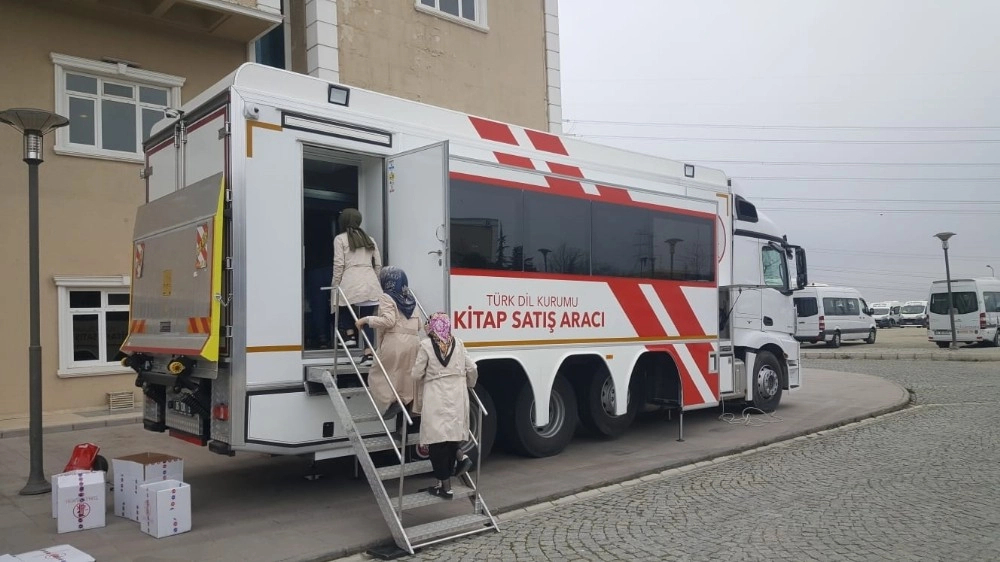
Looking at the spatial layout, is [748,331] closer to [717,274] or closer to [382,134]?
[717,274]

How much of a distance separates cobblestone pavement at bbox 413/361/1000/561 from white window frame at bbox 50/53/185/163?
9.28 meters

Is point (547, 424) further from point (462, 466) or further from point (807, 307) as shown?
point (807, 307)

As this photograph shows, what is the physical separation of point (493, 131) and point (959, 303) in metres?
26.1

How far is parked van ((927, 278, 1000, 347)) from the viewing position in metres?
27.5

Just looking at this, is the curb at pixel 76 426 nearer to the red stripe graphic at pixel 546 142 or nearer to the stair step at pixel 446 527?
the stair step at pixel 446 527

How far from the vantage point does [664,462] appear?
845cm

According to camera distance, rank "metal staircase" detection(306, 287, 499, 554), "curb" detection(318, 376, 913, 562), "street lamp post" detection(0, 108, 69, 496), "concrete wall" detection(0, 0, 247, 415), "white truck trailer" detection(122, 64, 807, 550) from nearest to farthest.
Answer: "curb" detection(318, 376, 913, 562) < "metal staircase" detection(306, 287, 499, 554) < "white truck trailer" detection(122, 64, 807, 550) < "street lamp post" detection(0, 108, 69, 496) < "concrete wall" detection(0, 0, 247, 415)

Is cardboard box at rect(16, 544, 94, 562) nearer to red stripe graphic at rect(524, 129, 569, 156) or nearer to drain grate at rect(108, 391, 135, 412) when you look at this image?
red stripe graphic at rect(524, 129, 569, 156)

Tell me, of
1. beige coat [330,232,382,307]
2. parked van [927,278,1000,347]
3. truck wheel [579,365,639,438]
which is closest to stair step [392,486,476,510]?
beige coat [330,232,382,307]

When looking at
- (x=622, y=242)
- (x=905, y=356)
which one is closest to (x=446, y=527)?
(x=622, y=242)

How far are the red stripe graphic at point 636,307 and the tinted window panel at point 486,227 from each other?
1.57 metres

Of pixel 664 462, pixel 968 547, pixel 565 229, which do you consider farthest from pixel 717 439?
pixel 968 547

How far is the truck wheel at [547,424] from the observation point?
8.18 metres

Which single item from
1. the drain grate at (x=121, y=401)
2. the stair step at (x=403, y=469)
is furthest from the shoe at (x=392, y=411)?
the drain grate at (x=121, y=401)
